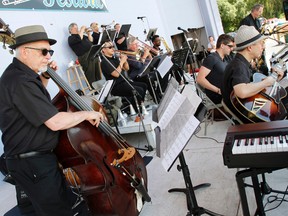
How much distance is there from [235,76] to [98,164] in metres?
1.27

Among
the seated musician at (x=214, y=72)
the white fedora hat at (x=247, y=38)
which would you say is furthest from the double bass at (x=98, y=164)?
the seated musician at (x=214, y=72)

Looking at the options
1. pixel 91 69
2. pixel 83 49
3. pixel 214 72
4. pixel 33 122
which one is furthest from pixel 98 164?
pixel 83 49

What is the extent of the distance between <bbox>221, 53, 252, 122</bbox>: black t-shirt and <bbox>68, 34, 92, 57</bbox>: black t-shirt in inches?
145

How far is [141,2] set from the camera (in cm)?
888

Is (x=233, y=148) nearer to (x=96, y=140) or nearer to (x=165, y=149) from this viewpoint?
(x=165, y=149)

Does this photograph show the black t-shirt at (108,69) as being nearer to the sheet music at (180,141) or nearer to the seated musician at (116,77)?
the seated musician at (116,77)

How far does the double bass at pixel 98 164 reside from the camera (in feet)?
5.88

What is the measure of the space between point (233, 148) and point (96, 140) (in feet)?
2.96

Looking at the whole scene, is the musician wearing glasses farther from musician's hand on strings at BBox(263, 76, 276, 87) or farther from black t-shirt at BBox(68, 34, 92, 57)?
musician's hand on strings at BBox(263, 76, 276, 87)

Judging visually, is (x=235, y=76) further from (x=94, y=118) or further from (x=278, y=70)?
(x=94, y=118)

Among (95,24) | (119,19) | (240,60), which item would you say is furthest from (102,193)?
(119,19)

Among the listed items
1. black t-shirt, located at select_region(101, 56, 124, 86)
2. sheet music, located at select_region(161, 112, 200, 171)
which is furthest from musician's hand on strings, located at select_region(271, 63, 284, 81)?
black t-shirt, located at select_region(101, 56, 124, 86)

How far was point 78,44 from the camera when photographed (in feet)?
18.0

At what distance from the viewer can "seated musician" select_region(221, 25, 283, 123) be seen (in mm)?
2121
